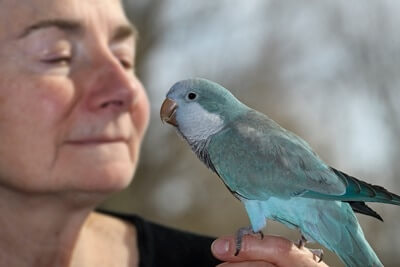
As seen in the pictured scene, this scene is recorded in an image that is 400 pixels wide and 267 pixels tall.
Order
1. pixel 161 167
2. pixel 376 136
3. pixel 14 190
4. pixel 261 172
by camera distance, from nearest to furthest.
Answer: pixel 261 172 < pixel 14 190 < pixel 376 136 < pixel 161 167

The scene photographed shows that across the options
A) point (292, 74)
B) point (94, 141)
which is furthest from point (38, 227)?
point (292, 74)

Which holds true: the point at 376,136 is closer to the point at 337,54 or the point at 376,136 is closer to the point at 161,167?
the point at 337,54

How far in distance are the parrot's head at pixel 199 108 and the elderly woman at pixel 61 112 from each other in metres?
0.22

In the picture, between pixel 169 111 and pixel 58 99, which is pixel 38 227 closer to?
pixel 58 99

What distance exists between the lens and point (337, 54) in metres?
1.06

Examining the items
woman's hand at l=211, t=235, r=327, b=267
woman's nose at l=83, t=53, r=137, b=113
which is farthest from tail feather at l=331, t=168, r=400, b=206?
woman's nose at l=83, t=53, r=137, b=113

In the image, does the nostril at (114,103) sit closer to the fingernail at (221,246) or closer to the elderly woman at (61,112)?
the elderly woman at (61,112)

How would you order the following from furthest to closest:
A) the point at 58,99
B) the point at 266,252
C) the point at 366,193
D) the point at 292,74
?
1. the point at 292,74
2. the point at 58,99
3. the point at 266,252
4. the point at 366,193

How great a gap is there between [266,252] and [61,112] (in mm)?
312

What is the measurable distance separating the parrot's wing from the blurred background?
0.36 m

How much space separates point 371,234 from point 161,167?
0.64 m

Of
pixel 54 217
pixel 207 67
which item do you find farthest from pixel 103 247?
pixel 207 67

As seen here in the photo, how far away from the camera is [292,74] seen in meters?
1.14

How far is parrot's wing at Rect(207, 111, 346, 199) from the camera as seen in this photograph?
1.48 ft
